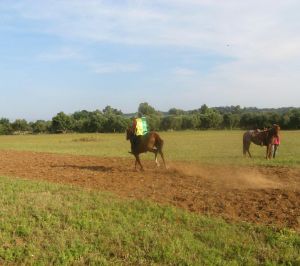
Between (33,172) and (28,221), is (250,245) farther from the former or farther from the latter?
(33,172)

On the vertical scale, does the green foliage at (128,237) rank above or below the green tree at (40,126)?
below

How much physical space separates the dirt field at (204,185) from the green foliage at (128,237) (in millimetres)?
830

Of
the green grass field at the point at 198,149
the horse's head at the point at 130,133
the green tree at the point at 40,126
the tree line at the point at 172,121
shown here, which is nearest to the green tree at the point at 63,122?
the tree line at the point at 172,121

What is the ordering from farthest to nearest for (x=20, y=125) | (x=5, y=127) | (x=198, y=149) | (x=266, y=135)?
(x=20, y=125), (x=5, y=127), (x=198, y=149), (x=266, y=135)

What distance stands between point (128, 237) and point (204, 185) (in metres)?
5.46

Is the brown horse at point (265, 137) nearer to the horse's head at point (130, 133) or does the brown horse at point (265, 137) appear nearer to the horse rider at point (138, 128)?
the horse rider at point (138, 128)

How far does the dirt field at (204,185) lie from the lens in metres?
9.85

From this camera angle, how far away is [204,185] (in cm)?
1331

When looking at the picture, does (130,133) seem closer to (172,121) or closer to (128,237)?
(128,237)

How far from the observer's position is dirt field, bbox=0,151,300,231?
9.85 m

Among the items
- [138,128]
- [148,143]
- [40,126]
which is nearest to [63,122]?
[40,126]

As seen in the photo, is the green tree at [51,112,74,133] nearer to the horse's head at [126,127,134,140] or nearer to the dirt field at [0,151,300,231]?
the dirt field at [0,151,300,231]

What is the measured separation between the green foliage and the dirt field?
830 millimetres

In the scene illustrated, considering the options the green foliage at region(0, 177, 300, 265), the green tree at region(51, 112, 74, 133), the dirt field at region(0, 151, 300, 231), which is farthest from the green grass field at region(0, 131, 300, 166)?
the green tree at region(51, 112, 74, 133)
